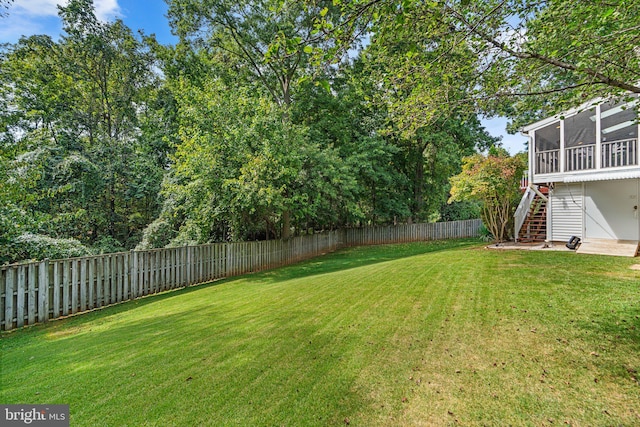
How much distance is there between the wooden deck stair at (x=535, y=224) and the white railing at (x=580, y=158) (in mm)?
2145

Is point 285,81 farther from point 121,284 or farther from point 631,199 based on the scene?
point 631,199

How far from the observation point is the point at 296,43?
112 inches

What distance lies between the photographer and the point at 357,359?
3.22 m

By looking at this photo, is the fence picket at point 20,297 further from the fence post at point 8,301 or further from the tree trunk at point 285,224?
the tree trunk at point 285,224

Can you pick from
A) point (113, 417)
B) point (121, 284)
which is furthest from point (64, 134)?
point (113, 417)

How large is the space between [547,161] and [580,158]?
3.17ft

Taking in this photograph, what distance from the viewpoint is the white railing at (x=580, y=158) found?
32.8ft

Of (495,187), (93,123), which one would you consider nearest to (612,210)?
(495,187)

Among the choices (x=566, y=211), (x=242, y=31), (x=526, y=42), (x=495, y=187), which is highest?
(x=242, y=31)

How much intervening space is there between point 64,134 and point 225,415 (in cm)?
1845

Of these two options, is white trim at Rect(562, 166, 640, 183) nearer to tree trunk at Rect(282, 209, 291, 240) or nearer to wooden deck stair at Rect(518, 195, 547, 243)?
wooden deck stair at Rect(518, 195, 547, 243)

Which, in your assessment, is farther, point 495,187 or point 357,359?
point 495,187

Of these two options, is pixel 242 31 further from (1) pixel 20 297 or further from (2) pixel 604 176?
(2) pixel 604 176

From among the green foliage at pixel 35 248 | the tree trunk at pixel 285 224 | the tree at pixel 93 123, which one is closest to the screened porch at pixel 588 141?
the tree trunk at pixel 285 224
